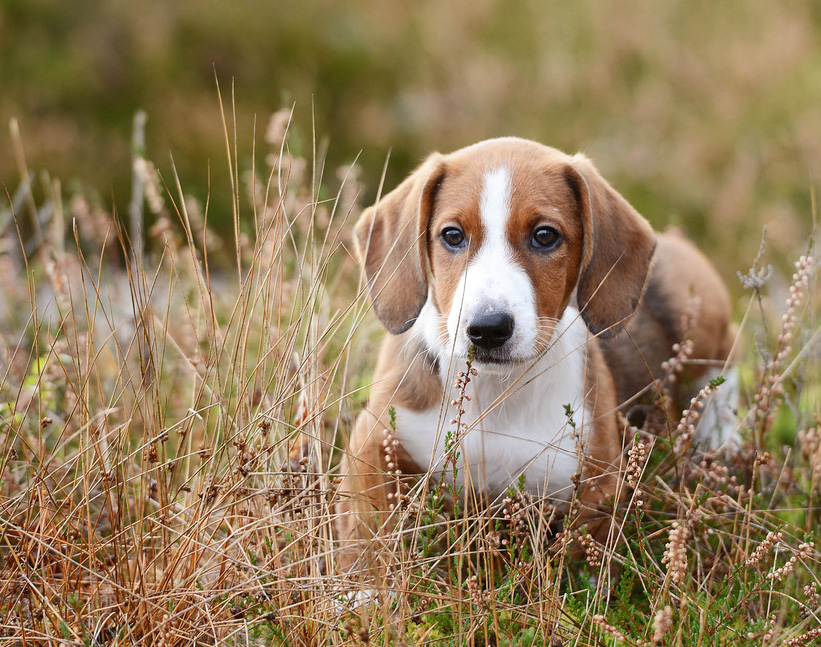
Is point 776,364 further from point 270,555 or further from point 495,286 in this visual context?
point 270,555

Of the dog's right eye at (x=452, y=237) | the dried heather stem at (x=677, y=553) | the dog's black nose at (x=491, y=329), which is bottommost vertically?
the dried heather stem at (x=677, y=553)

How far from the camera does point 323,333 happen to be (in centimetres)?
294

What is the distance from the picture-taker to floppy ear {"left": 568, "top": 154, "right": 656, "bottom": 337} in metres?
3.43

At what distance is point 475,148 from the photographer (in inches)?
139

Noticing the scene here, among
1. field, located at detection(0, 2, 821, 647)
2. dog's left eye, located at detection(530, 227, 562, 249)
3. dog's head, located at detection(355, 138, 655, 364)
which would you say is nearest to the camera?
field, located at detection(0, 2, 821, 647)

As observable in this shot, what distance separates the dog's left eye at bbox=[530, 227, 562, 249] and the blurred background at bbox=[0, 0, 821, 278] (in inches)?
207

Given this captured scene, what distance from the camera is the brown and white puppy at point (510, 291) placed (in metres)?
3.20

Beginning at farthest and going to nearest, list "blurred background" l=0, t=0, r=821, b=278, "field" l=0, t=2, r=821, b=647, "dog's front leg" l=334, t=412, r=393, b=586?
"blurred background" l=0, t=0, r=821, b=278 → "dog's front leg" l=334, t=412, r=393, b=586 → "field" l=0, t=2, r=821, b=647

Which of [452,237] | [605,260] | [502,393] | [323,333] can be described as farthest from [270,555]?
[605,260]

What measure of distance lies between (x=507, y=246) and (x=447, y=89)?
30.8 ft

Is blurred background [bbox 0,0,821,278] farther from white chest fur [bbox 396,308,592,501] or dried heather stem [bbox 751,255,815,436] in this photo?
white chest fur [bbox 396,308,592,501]

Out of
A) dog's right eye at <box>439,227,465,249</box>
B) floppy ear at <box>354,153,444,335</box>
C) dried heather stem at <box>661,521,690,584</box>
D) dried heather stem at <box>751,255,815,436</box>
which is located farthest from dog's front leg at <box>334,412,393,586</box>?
dried heather stem at <box>751,255,815,436</box>

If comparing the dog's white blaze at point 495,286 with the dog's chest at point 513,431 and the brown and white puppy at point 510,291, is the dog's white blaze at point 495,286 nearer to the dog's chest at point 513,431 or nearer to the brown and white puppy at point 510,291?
the brown and white puppy at point 510,291


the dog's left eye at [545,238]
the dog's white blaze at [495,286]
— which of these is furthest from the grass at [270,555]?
the dog's left eye at [545,238]
